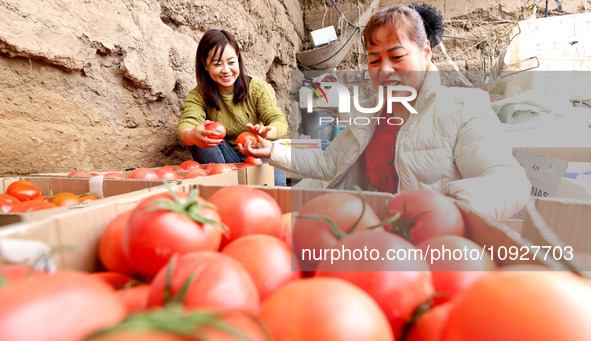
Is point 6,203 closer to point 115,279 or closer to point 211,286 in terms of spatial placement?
point 115,279

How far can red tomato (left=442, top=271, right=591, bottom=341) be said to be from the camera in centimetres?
23

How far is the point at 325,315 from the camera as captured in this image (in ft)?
0.88

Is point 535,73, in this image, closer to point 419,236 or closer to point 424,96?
point 424,96

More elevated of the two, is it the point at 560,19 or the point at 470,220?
the point at 560,19

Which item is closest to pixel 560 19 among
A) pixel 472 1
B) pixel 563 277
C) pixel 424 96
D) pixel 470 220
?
pixel 472 1

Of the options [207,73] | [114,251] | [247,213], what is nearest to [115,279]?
[114,251]

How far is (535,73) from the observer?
8.82 ft

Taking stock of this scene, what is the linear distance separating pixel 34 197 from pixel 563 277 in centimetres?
137

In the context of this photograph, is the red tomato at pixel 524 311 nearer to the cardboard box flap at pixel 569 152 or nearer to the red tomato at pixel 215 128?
the cardboard box flap at pixel 569 152

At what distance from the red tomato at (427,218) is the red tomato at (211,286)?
30 cm

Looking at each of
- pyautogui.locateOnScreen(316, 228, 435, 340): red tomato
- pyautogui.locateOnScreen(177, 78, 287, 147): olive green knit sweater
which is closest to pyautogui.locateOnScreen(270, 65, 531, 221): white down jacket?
pyautogui.locateOnScreen(316, 228, 435, 340): red tomato

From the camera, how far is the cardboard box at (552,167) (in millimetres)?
1220

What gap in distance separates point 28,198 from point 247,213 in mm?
957

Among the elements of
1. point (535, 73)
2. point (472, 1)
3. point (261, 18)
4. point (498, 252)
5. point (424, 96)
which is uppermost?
point (472, 1)
